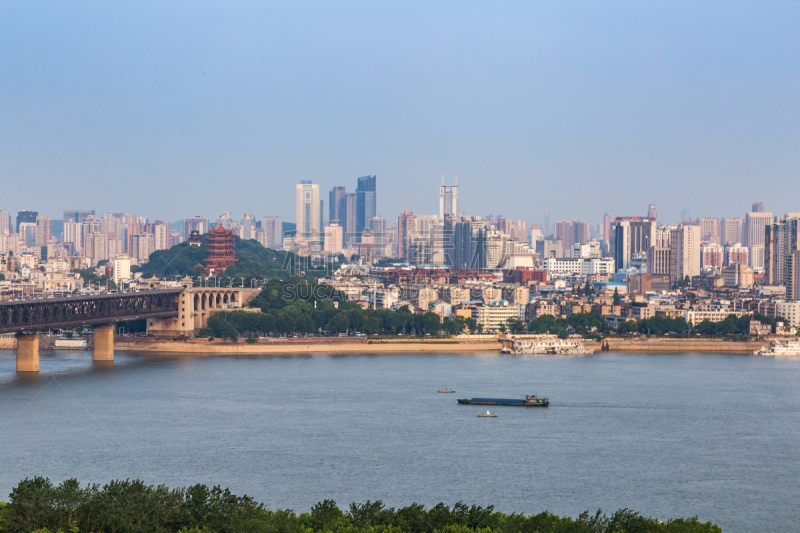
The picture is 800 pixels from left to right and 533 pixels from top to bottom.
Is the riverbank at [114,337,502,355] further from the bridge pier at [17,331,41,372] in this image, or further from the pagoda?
the pagoda

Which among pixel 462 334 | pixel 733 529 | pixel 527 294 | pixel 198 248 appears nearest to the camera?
pixel 733 529

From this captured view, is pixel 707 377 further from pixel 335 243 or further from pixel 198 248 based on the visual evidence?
pixel 335 243

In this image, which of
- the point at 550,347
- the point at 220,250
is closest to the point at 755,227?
the point at 220,250

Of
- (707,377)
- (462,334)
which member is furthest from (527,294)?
(707,377)

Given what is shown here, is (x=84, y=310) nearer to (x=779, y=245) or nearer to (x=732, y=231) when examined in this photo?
(x=779, y=245)

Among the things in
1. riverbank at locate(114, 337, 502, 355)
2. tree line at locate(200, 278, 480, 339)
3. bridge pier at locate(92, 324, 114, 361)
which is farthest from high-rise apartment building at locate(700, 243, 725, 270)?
bridge pier at locate(92, 324, 114, 361)

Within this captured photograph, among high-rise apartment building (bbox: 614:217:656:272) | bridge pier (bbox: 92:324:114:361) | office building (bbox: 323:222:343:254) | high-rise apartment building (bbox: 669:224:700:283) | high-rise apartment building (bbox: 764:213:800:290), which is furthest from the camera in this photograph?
office building (bbox: 323:222:343:254)
